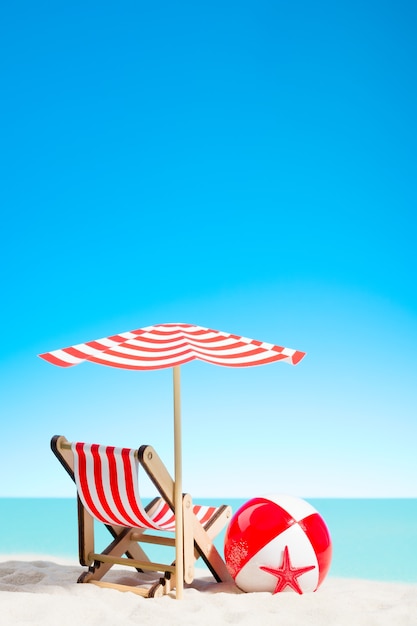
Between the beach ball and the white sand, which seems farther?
the beach ball

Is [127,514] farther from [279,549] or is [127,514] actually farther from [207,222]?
[207,222]

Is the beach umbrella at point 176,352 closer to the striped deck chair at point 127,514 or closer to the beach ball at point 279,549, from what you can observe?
the striped deck chair at point 127,514

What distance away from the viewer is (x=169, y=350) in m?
3.41

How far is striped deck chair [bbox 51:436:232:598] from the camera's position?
344cm

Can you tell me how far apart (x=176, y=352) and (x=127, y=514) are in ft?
3.01

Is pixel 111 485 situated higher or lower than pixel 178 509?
higher

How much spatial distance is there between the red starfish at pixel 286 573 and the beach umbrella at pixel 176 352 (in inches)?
19.6

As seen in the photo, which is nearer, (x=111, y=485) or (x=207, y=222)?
(x=111, y=485)

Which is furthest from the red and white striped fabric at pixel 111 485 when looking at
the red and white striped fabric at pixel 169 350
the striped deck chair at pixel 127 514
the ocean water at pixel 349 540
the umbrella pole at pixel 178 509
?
the ocean water at pixel 349 540

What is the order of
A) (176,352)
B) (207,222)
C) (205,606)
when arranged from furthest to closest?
(207,222), (176,352), (205,606)

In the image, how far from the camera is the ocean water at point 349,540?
6.89m

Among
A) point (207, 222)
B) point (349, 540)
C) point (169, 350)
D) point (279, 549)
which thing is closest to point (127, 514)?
point (279, 549)

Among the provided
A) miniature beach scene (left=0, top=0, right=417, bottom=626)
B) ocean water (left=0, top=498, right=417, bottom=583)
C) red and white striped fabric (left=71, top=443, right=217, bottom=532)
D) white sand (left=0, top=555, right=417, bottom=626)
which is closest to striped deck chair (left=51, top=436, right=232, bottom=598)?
red and white striped fabric (left=71, top=443, right=217, bottom=532)

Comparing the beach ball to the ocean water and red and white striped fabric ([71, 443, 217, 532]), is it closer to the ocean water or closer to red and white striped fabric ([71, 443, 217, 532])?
red and white striped fabric ([71, 443, 217, 532])
